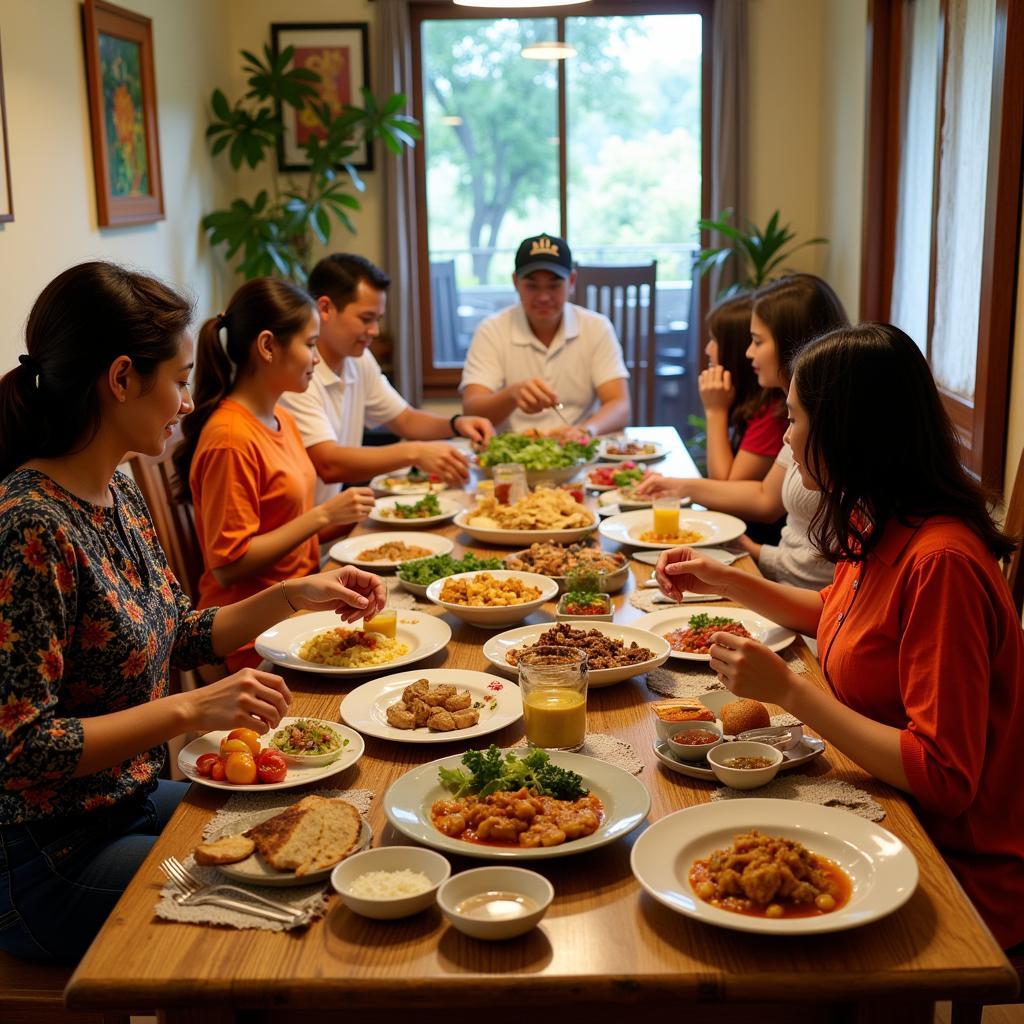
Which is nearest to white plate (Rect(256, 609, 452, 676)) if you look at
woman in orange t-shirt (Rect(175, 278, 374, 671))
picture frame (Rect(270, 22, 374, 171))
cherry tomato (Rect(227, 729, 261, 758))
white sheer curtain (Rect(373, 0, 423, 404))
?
cherry tomato (Rect(227, 729, 261, 758))

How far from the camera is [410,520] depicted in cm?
297

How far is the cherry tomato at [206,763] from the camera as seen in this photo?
1514 mm

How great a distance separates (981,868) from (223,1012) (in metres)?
0.99

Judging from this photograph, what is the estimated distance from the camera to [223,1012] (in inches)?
45.6

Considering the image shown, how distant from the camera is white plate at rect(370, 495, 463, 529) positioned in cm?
297

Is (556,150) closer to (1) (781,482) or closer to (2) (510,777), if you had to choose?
(1) (781,482)

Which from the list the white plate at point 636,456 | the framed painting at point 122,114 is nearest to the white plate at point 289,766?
the white plate at point 636,456

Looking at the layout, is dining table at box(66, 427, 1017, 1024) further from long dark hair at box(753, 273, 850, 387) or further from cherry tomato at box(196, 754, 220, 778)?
long dark hair at box(753, 273, 850, 387)

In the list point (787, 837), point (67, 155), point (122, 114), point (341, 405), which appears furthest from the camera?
point (122, 114)

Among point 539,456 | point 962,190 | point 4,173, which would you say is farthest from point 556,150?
point 539,456

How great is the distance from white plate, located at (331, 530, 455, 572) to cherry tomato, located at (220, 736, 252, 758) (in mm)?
1035

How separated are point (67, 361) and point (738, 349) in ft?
7.21

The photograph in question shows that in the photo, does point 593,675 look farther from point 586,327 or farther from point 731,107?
point 731,107

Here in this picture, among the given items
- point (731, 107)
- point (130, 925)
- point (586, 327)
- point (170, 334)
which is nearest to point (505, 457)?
point (586, 327)
